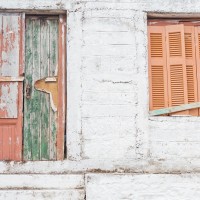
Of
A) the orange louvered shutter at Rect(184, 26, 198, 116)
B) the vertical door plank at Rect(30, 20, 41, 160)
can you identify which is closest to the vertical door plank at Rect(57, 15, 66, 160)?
the vertical door plank at Rect(30, 20, 41, 160)

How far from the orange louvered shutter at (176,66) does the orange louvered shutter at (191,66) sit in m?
0.07

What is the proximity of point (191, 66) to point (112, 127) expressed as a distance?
127cm

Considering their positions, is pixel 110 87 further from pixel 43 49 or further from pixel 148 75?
pixel 43 49

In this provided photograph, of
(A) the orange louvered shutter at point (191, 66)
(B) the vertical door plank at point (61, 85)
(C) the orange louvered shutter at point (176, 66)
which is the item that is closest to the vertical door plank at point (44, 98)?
(B) the vertical door plank at point (61, 85)

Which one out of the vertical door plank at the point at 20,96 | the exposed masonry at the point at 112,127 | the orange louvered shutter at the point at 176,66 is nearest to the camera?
the exposed masonry at the point at 112,127

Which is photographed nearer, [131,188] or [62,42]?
[131,188]

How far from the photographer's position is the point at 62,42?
6.79m

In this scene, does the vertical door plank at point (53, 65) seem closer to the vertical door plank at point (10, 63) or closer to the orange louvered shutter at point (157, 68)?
the vertical door plank at point (10, 63)

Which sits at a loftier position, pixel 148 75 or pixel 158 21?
pixel 158 21

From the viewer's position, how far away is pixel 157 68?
6781 millimetres

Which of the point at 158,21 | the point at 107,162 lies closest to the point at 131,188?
the point at 107,162

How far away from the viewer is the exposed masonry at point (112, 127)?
6344 millimetres

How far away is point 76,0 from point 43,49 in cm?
73

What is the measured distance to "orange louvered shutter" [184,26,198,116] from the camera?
266 inches
